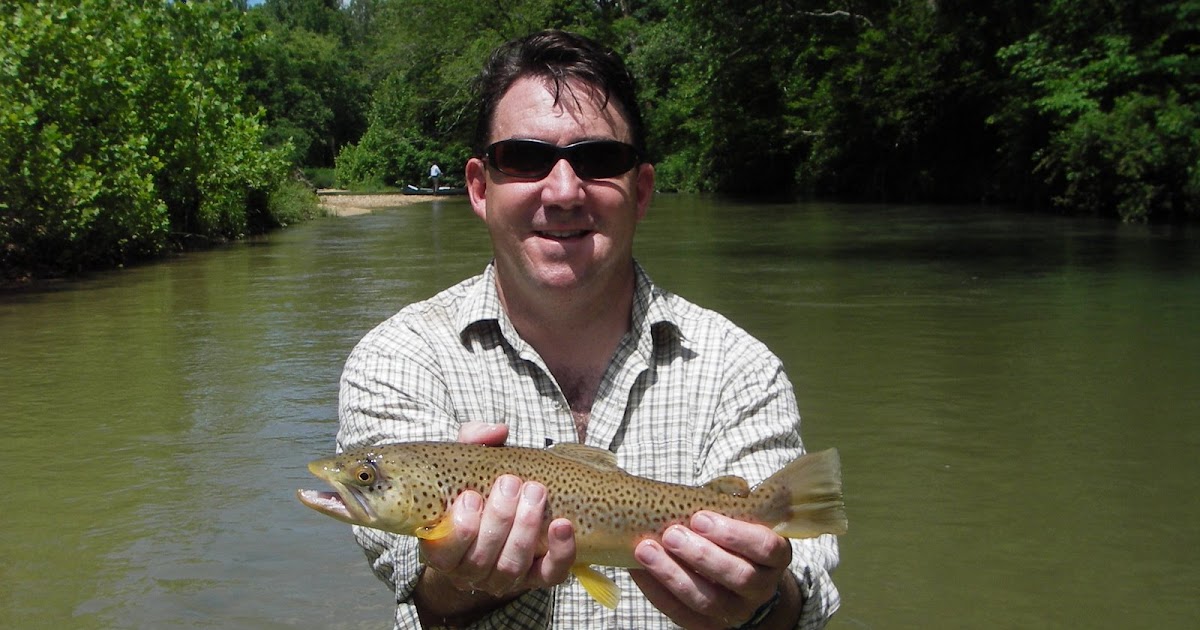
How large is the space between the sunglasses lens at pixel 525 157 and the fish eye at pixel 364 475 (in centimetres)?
90

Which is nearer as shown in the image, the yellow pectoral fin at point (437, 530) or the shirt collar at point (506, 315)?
the yellow pectoral fin at point (437, 530)

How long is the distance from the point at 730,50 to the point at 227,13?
18.5 m

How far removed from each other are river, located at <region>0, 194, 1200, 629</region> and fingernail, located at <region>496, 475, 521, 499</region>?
365cm

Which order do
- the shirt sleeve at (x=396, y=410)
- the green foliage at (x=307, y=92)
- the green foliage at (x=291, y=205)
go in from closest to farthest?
the shirt sleeve at (x=396, y=410) < the green foliage at (x=291, y=205) < the green foliage at (x=307, y=92)

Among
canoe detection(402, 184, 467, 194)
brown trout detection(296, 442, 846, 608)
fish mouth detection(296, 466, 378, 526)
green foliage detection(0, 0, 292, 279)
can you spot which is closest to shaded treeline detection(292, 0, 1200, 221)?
brown trout detection(296, 442, 846, 608)

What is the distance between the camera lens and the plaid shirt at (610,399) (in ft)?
9.34

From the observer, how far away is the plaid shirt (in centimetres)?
285

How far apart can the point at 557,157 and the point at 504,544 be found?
1.01 m

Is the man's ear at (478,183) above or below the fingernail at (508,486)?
above

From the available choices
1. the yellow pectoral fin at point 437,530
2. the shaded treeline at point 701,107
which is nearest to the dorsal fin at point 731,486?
the yellow pectoral fin at point 437,530

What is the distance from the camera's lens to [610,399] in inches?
115

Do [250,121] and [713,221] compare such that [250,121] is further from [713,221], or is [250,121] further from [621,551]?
[621,551]

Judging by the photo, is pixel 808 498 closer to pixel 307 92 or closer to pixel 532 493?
pixel 532 493

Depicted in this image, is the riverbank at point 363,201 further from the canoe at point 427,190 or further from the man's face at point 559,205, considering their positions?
the man's face at point 559,205
